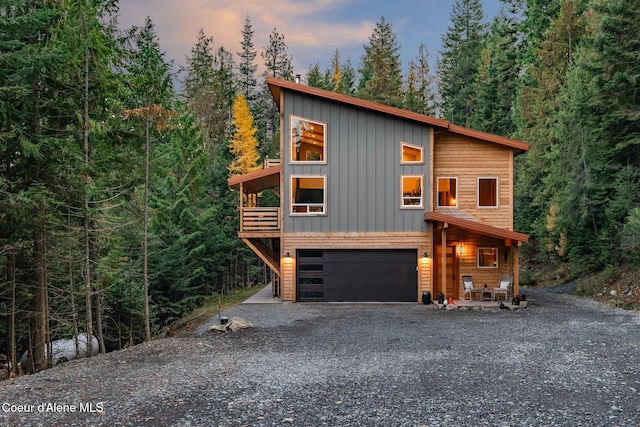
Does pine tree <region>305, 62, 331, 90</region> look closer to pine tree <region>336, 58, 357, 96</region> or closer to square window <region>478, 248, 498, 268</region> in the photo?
pine tree <region>336, 58, 357, 96</region>

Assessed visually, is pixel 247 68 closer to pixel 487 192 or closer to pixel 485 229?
pixel 487 192

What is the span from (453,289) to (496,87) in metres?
25.4

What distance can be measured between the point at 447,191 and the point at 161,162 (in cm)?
972

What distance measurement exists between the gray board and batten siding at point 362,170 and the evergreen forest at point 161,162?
5457 mm

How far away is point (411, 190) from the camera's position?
1644cm

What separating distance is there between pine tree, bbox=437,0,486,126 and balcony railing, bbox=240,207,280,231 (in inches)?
Answer: 1262

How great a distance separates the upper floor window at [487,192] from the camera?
54.8 feet

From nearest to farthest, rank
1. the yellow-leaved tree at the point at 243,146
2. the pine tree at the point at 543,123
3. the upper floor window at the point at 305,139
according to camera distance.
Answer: the upper floor window at the point at 305,139 < the pine tree at the point at 543,123 < the yellow-leaved tree at the point at 243,146

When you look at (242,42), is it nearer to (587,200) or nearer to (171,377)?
(587,200)

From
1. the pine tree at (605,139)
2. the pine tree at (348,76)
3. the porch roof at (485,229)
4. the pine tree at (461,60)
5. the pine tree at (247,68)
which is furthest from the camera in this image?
the pine tree at (348,76)

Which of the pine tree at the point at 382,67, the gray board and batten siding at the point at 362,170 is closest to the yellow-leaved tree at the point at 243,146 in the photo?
the pine tree at the point at 382,67

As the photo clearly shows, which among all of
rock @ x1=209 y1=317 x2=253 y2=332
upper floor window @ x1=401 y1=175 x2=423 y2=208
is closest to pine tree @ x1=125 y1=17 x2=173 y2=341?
rock @ x1=209 y1=317 x2=253 y2=332

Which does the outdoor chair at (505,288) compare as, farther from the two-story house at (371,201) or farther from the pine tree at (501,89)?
the pine tree at (501,89)

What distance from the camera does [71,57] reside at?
1036cm
